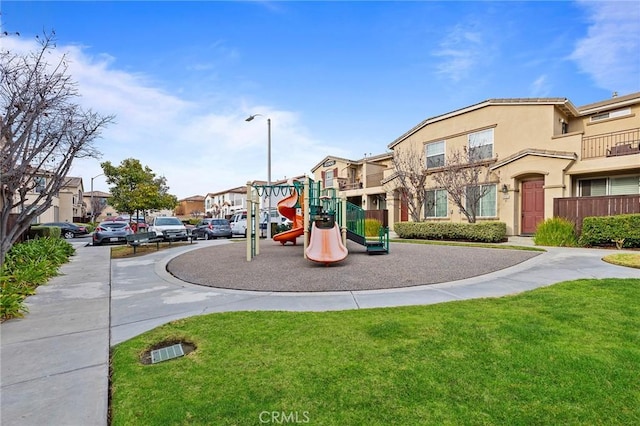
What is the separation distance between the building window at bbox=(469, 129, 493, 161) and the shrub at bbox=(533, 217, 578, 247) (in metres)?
6.28

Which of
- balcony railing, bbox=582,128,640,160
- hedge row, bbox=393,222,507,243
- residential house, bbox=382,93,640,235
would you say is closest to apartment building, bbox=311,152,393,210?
hedge row, bbox=393,222,507,243

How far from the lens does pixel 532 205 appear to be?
16.6 metres

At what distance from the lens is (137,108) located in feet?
43.8

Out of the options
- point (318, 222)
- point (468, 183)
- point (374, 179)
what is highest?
point (374, 179)

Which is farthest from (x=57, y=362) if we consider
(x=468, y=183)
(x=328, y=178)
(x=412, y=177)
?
(x=328, y=178)

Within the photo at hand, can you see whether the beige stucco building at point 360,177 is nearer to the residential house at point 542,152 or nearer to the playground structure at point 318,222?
the residential house at point 542,152

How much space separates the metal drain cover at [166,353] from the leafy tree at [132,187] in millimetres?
23112

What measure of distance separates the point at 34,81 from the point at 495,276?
1232 centimetres

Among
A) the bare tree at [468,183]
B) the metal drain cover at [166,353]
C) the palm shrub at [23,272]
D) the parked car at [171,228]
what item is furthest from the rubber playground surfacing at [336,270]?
the parked car at [171,228]

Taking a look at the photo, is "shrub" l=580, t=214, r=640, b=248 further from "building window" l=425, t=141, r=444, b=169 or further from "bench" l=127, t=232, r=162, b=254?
"bench" l=127, t=232, r=162, b=254

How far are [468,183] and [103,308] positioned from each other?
1740cm

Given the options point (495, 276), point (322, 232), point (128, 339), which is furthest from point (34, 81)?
point (495, 276)

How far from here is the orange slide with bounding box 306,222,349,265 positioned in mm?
9180

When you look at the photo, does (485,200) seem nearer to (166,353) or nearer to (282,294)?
(282,294)
